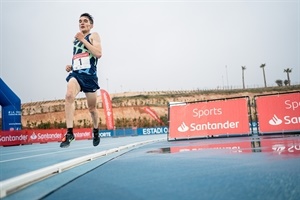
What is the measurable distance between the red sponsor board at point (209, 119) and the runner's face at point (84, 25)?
360 inches

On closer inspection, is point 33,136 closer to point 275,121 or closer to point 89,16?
point 275,121

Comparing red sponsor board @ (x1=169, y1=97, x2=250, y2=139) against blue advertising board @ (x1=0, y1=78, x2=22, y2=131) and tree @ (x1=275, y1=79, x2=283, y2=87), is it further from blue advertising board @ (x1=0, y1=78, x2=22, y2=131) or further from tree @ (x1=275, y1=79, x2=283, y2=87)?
tree @ (x1=275, y1=79, x2=283, y2=87)

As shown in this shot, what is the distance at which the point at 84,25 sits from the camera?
4402 mm

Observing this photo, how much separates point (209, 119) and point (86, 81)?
927 centimetres

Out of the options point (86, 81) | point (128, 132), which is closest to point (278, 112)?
point (86, 81)

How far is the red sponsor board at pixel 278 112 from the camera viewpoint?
11.1 metres

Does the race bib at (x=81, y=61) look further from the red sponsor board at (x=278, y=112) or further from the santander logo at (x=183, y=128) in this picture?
the red sponsor board at (x=278, y=112)

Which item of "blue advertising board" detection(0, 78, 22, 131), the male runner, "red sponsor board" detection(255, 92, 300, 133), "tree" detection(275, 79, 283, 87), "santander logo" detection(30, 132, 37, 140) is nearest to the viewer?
the male runner

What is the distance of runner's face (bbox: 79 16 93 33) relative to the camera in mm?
4398

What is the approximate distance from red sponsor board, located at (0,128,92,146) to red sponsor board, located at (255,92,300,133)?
1555 centimetres

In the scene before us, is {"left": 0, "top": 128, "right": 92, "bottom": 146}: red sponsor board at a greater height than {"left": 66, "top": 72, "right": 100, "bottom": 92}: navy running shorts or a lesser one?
lesser

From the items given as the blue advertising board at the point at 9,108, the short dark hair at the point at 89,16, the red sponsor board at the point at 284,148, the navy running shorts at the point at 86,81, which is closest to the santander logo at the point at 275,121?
the red sponsor board at the point at 284,148

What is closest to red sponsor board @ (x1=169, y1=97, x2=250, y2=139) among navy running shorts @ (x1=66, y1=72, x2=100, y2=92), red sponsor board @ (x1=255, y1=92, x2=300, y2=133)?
red sponsor board @ (x1=255, y1=92, x2=300, y2=133)

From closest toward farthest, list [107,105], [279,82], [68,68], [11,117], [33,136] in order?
1. [68,68]
2. [11,117]
3. [33,136]
4. [107,105]
5. [279,82]
